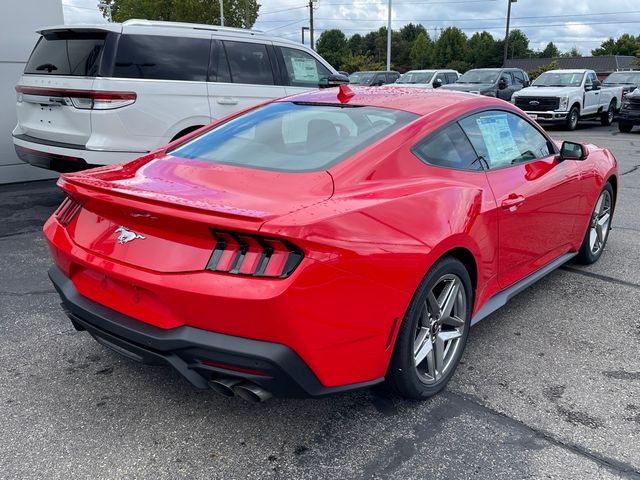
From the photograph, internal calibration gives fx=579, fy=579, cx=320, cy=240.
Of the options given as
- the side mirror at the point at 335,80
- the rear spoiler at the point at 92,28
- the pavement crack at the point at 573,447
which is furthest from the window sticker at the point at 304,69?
the pavement crack at the point at 573,447

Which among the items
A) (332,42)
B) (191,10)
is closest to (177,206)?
(191,10)

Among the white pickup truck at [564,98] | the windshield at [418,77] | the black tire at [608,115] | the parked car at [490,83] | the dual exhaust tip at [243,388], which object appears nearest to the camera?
the dual exhaust tip at [243,388]

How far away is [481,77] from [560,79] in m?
2.48

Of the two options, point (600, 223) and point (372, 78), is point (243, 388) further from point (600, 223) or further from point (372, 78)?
point (372, 78)

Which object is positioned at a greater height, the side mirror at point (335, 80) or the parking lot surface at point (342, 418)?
the side mirror at point (335, 80)

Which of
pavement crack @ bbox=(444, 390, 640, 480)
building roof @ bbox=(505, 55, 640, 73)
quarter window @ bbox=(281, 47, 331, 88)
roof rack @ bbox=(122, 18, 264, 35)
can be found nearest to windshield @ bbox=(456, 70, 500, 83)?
quarter window @ bbox=(281, 47, 331, 88)

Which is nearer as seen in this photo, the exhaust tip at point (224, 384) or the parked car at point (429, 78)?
the exhaust tip at point (224, 384)

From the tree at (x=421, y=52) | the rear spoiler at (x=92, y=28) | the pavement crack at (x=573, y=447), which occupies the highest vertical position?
the tree at (x=421, y=52)

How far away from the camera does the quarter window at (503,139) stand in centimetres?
342

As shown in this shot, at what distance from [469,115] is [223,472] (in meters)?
2.36

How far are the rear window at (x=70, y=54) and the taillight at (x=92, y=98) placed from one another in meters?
0.21

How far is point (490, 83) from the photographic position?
18.6 m

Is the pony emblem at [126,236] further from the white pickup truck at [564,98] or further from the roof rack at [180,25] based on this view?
the white pickup truck at [564,98]

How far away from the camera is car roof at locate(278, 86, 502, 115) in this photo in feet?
10.8
